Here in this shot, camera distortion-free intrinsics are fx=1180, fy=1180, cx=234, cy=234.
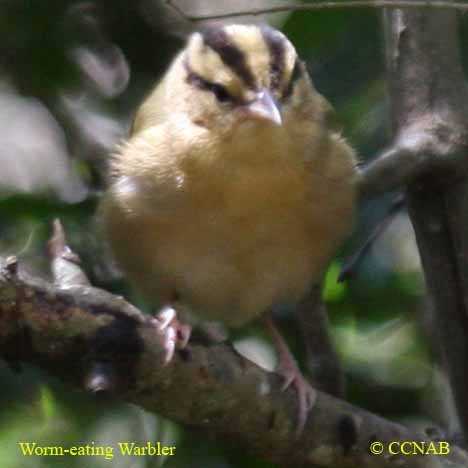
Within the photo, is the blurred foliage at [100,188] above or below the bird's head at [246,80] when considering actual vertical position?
below

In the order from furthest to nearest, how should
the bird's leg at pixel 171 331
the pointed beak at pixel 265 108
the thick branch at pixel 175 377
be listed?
the pointed beak at pixel 265 108 → the bird's leg at pixel 171 331 → the thick branch at pixel 175 377

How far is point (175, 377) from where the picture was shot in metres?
2.69

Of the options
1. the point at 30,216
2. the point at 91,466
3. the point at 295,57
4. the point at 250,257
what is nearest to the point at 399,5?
the point at 295,57

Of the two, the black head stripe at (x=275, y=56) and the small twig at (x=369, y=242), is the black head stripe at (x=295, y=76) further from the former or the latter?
the small twig at (x=369, y=242)

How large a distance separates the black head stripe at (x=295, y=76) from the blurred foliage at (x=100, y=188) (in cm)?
42

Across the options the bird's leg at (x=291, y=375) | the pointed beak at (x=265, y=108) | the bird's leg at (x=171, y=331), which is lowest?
the bird's leg at (x=291, y=375)

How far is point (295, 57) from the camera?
10.3 feet

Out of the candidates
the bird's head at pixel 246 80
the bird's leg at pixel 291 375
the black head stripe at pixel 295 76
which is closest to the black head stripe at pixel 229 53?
the bird's head at pixel 246 80

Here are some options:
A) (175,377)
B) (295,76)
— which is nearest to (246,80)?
(295,76)

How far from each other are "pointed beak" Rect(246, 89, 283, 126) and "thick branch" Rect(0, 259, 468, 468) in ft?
1.90

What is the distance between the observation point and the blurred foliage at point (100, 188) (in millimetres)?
3301

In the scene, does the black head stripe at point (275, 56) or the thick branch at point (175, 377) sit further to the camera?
the black head stripe at point (275, 56)

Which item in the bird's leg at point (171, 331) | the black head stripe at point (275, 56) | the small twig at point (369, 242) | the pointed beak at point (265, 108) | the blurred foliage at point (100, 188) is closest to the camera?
the bird's leg at point (171, 331)

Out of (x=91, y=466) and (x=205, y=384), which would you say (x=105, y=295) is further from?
(x=91, y=466)
